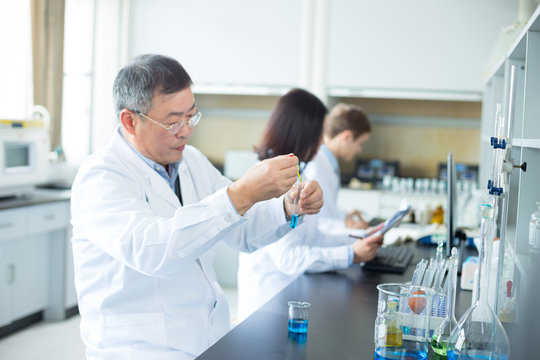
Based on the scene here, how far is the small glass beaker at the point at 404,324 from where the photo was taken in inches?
48.2

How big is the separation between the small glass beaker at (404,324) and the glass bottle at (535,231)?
397mm

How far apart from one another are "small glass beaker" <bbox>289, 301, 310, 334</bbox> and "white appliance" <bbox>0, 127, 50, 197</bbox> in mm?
2832

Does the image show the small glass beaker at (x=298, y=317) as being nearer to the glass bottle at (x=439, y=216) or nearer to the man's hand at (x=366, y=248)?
the man's hand at (x=366, y=248)

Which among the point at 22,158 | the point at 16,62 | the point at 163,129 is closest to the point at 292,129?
the point at 163,129

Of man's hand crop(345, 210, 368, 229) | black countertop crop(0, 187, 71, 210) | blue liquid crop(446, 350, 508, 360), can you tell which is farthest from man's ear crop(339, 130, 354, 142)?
blue liquid crop(446, 350, 508, 360)

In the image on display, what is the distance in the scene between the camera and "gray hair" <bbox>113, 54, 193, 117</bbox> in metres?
1.60

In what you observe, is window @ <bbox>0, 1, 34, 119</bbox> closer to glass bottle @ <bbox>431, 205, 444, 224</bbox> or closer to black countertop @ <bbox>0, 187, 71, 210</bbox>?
black countertop @ <bbox>0, 187, 71, 210</bbox>

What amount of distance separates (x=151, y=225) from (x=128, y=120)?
40 centimetres

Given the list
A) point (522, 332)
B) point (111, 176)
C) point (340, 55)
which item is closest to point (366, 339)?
point (522, 332)

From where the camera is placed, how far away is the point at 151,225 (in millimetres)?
1387

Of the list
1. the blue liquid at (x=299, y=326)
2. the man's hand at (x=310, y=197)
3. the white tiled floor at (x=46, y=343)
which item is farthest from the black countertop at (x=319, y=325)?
the white tiled floor at (x=46, y=343)

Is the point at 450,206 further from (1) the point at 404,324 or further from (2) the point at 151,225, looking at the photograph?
(2) the point at 151,225

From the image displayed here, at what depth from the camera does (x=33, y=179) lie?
3.97m

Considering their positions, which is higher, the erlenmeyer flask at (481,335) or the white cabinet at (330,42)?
the white cabinet at (330,42)
